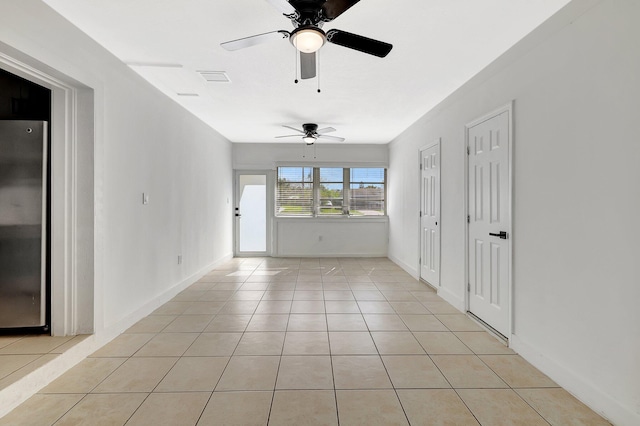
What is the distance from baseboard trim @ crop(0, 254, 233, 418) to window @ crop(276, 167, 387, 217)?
3.97 m

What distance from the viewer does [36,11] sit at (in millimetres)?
2094

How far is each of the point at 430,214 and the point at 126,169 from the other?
3.93 m

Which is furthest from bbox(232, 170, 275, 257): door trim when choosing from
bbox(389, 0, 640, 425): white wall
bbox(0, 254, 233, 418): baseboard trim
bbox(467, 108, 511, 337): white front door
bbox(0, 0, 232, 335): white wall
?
bbox(389, 0, 640, 425): white wall

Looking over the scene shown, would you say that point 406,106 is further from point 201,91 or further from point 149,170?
point 149,170

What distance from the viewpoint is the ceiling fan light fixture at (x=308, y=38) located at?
1.83 meters

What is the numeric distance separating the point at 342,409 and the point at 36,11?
3231 millimetres

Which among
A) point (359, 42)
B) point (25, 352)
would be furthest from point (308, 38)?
point (25, 352)

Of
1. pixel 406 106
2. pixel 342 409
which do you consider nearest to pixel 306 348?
pixel 342 409

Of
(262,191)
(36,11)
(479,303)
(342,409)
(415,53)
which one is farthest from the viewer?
(262,191)

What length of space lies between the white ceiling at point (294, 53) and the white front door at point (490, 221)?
0.69 m

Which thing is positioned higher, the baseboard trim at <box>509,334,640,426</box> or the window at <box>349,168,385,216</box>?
the window at <box>349,168,385,216</box>

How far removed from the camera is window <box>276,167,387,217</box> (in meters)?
7.28

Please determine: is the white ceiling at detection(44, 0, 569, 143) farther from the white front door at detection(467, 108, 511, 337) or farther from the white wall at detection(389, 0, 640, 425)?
the white front door at detection(467, 108, 511, 337)

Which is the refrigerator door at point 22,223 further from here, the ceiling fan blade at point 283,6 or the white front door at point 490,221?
the white front door at point 490,221
